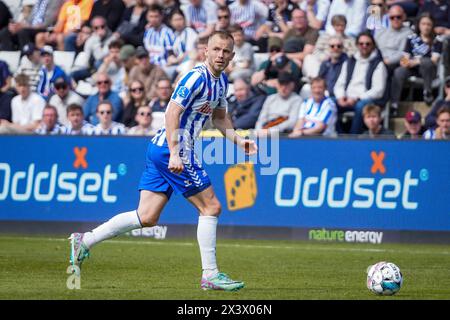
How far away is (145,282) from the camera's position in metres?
11.2

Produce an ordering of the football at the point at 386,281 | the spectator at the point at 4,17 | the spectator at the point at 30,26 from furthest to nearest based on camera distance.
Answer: the spectator at the point at 4,17, the spectator at the point at 30,26, the football at the point at 386,281

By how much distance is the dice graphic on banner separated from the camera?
17.7 m

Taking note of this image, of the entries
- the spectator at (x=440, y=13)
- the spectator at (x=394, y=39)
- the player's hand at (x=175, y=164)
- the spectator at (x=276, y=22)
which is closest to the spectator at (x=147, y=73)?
the spectator at (x=276, y=22)

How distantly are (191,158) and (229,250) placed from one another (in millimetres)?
5383

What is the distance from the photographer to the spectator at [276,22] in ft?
72.1

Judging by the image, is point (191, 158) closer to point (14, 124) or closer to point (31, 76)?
point (14, 124)

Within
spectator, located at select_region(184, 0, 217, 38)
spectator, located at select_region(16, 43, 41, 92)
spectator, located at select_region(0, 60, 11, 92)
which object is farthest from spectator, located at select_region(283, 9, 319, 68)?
spectator, located at select_region(0, 60, 11, 92)

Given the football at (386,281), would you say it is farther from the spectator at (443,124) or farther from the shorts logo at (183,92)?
the spectator at (443,124)

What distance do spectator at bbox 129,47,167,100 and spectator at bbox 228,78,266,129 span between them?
1.74 metres

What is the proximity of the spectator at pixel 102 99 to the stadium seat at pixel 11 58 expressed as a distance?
3.28 metres

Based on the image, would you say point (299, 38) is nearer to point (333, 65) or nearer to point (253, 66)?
point (253, 66)

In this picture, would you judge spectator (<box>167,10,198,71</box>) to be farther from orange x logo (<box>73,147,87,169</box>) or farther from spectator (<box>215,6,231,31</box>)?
orange x logo (<box>73,147,87,169</box>)

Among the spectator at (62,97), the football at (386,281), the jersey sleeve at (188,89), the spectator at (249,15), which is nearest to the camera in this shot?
the football at (386,281)

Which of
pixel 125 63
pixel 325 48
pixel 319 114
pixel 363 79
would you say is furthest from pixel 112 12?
pixel 319 114
